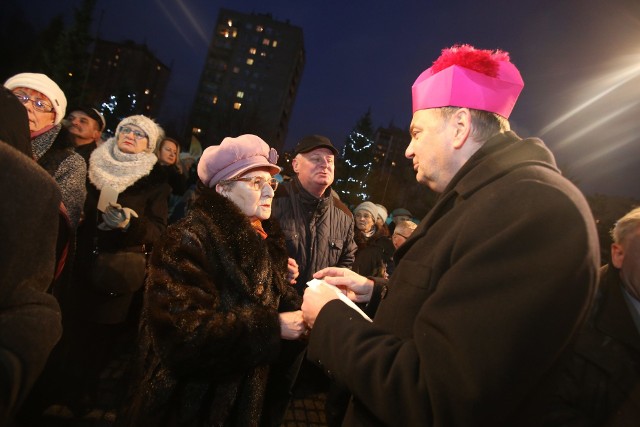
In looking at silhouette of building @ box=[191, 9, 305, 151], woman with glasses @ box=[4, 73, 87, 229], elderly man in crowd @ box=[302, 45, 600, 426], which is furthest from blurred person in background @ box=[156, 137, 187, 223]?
silhouette of building @ box=[191, 9, 305, 151]

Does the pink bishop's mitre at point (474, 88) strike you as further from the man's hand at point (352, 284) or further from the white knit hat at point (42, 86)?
the white knit hat at point (42, 86)

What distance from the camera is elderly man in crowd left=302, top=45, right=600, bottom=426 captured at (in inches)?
41.6

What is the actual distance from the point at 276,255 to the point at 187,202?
4.02m

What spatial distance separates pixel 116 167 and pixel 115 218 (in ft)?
2.62

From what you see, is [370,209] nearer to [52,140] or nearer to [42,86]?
[52,140]

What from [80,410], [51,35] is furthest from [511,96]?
[51,35]

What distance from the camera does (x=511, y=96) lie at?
1.85m

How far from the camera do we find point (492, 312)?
1.07m

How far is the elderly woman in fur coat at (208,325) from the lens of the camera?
79.6 inches

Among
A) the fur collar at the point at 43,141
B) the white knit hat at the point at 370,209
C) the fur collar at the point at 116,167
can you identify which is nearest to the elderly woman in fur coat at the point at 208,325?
the fur collar at the point at 43,141

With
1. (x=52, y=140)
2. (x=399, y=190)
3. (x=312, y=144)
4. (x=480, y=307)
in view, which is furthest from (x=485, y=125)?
(x=399, y=190)

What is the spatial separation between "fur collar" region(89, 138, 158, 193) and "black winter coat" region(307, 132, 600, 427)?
3763 millimetres

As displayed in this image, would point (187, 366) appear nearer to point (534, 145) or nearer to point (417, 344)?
point (417, 344)

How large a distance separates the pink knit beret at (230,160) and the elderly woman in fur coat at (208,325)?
0.83ft
